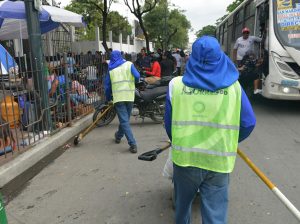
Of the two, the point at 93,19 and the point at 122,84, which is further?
the point at 93,19

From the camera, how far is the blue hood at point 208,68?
246 centimetres

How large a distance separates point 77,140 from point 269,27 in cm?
505

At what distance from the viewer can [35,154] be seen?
5812 mm

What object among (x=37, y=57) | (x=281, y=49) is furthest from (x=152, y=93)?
(x=281, y=49)

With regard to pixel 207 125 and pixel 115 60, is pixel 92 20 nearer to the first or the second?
pixel 115 60

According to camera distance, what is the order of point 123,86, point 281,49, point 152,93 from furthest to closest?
point 152,93 < point 281,49 < point 123,86

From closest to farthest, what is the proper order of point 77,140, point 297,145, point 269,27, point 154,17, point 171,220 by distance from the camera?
point 171,220 < point 297,145 < point 77,140 < point 269,27 < point 154,17

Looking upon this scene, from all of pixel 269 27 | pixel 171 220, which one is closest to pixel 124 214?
pixel 171 220

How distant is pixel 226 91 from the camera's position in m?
2.50

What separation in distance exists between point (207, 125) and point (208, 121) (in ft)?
0.09

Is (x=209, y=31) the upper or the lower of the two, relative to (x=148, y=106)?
upper

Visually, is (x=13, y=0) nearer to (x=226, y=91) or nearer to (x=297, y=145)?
(x=297, y=145)

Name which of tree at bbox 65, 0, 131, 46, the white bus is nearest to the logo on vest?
the white bus

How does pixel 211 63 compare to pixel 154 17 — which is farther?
pixel 154 17
